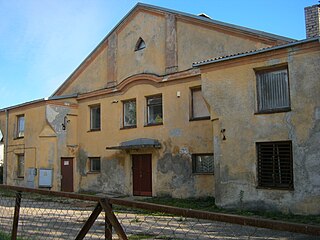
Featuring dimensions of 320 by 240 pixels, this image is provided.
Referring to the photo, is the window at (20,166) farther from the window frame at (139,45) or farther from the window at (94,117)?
the window frame at (139,45)

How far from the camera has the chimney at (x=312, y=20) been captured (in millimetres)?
12945

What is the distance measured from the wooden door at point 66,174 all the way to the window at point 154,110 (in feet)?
18.2

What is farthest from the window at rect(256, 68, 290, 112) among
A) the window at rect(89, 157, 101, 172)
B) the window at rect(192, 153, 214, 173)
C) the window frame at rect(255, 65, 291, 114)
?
the window at rect(89, 157, 101, 172)

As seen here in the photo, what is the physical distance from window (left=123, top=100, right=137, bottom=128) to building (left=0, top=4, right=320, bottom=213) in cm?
5

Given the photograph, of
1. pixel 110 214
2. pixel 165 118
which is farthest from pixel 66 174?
pixel 110 214

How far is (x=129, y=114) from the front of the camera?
1817cm

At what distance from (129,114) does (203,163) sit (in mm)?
5058

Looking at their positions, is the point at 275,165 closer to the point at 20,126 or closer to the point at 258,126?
the point at 258,126

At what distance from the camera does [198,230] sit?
890 centimetres

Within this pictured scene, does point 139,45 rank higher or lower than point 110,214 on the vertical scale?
higher

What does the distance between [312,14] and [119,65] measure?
30.9ft

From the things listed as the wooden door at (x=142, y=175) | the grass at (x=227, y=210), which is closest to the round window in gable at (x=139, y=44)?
the wooden door at (x=142, y=175)

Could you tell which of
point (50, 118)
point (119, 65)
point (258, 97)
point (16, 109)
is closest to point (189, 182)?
point (258, 97)

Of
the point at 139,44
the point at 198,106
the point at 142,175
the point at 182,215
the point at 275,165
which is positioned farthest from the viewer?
the point at 139,44
